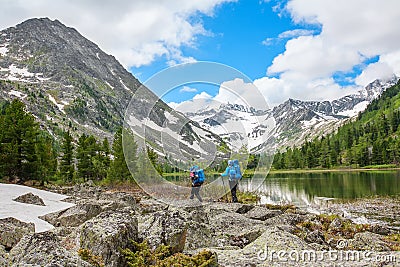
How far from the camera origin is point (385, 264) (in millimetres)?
6223

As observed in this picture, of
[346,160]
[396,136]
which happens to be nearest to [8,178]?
[346,160]

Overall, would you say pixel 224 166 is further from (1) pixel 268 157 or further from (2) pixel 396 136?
(2) pixel 396 136

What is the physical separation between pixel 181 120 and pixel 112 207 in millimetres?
5593

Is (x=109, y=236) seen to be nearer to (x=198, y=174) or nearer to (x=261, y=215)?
(x=198, y=174)

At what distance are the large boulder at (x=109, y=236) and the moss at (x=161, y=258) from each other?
0.18 metres

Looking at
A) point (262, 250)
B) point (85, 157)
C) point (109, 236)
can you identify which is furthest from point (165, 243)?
point (85, 157)

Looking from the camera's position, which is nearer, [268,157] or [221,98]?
[221,98]

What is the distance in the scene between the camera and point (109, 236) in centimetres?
656

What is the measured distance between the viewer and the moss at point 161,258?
6023mm

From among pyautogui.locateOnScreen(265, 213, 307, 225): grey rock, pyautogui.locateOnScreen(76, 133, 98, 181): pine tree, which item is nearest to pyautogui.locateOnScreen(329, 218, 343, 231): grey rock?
pyautogui.locateOnScreen(265, 213, 307, 225): grey rock

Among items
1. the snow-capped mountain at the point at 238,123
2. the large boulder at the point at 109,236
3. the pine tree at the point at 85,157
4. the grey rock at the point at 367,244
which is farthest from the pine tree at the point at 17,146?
the grey rock at the point at 367,244

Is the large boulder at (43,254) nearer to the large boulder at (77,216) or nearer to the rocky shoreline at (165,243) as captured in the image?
the rocky shoreline at (165,243)

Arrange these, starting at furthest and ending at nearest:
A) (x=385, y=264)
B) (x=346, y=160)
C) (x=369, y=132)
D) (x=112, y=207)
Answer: (x=369, y=132)
(x=346, y=160)
(x=112, y=207)
(x=385, y=264)

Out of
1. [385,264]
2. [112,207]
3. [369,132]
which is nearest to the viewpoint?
[385,264]
